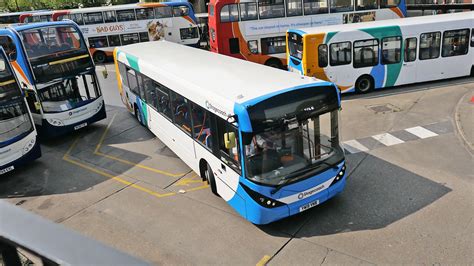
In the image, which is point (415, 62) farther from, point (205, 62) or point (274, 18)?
point (205, 62)

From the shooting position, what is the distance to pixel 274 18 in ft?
69.0

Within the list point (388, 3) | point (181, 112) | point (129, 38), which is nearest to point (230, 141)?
point (181, 112)

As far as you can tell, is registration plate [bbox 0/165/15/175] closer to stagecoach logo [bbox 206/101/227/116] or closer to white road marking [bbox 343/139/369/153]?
stagecoach logo [bbox 206/101/227/116]

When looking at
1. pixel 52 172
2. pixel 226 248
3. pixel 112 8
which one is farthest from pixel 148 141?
pixel 112 8

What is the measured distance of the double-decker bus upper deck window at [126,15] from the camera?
28.1 metres

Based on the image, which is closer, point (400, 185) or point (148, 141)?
point (400, 185)

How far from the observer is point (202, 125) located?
921 centimetres

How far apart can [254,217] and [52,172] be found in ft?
24.3

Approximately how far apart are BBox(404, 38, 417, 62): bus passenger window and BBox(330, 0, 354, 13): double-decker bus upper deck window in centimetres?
534

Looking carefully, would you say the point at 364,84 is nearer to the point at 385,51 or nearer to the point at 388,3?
the point at 385,51

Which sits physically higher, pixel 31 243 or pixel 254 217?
pixel 31 243

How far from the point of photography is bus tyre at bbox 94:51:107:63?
2912 cm

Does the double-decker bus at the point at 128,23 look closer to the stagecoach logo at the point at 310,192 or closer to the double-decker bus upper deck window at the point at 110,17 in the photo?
the double-decker bus upper deck window at the point at 110,17

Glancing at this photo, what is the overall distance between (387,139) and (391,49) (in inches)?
255
